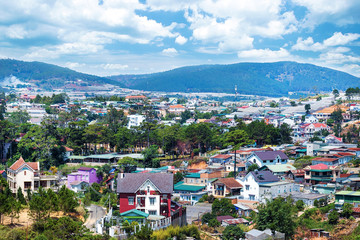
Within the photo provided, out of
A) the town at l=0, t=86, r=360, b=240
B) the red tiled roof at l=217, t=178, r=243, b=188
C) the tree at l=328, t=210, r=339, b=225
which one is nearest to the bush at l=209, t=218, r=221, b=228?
the town at l=0, t=86, r=360, b=240

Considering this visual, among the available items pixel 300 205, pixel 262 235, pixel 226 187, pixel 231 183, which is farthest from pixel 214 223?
pixel 231 183

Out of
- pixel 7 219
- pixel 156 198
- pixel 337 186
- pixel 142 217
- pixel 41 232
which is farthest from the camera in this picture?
pixel 337 186

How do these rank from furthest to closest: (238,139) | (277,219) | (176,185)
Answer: (238,139)
(176,185)
(277,219)

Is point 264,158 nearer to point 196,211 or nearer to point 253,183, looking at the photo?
point 253,183

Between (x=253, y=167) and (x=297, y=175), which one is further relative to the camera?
(x=253, y=167)

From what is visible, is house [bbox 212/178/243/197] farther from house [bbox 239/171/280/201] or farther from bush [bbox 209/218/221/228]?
bush [bbox 209/218/221/228]

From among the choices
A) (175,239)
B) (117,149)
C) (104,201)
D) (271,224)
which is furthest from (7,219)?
(117,149)

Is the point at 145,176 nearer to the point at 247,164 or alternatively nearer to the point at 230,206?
the point at 230,206
